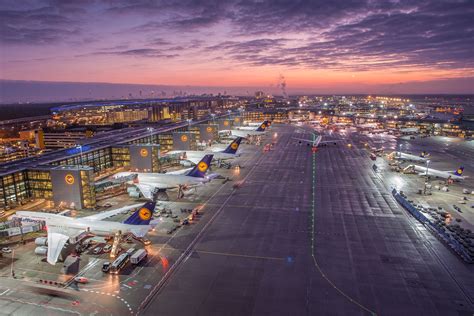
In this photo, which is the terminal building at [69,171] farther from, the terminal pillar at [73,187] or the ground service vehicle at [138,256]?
the ground service vehicle at [138,256]

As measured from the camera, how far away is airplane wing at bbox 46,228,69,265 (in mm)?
42019

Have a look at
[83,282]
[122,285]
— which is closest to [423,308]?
[122,285]

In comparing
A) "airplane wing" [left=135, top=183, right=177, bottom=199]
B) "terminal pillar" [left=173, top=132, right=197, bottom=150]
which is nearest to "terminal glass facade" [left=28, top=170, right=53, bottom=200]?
"airplane wing" [left=135, top=183, right=177, bottom=199]

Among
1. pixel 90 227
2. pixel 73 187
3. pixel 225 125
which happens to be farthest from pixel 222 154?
pixel 225 125

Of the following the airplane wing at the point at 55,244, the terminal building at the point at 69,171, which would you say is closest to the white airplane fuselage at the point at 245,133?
the terminal building at the point at 69,171

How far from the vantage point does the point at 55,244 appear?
145 feet

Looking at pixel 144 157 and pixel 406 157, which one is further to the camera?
pixel 406 157

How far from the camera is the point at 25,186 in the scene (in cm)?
6981

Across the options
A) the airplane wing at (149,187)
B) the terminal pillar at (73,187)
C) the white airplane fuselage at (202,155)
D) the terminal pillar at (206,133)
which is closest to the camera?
the terminal pillar at (73,187)

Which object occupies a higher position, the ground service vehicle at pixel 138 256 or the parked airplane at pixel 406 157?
the parked airplane at pixel 406 157

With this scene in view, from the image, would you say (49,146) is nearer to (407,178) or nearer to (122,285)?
(122,285)

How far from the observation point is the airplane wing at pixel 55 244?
4202 cm

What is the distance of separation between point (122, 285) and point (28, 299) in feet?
33.1

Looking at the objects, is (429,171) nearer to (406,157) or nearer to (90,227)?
(406,157)
